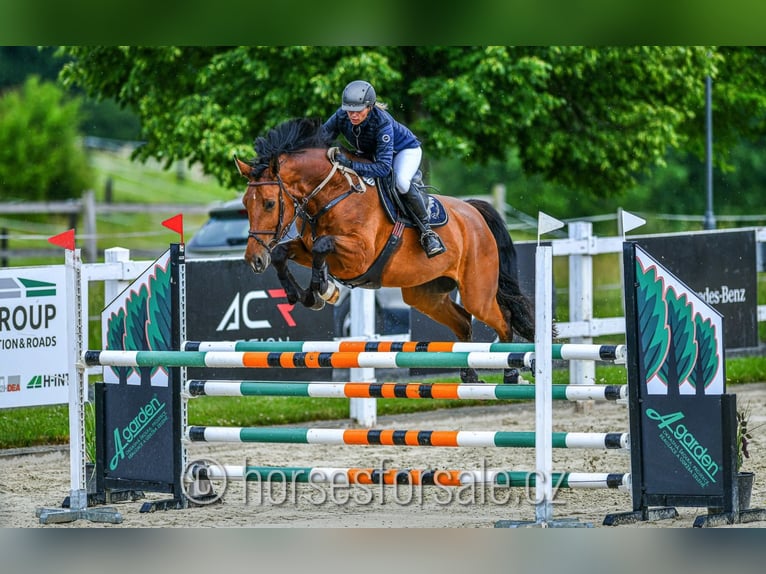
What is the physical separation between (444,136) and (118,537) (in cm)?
621

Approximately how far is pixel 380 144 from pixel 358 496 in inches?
71.4

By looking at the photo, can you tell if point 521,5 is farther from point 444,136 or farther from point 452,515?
point 444,136

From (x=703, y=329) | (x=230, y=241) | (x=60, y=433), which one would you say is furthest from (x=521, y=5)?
(x=230, y=241)

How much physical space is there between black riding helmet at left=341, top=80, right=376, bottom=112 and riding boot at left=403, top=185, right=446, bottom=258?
568 millimetres

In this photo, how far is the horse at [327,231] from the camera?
17.2 feet

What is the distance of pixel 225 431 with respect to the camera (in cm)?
533

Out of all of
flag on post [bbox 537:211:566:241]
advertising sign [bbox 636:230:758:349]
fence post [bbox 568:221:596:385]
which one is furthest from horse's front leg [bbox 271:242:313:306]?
advertising sign [bbox 636:230:758:349]

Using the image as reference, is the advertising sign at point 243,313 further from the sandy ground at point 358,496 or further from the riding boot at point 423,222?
the riding boot at point 423,222

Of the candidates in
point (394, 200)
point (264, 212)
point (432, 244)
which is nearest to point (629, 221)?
point (432, 244)

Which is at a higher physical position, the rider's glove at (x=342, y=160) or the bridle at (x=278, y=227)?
the rider's glove at (x=342, y=160)

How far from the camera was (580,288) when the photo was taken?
29.1ft

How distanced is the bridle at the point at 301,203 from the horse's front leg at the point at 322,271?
15 centimetres

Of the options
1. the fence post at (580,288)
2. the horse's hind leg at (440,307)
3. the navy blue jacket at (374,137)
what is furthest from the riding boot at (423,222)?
the fence post at (580,288)

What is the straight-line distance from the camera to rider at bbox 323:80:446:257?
5316 mm
